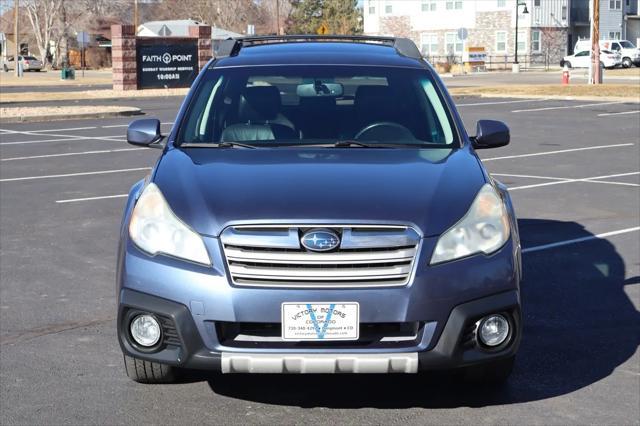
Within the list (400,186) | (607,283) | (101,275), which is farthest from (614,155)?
(400,186)

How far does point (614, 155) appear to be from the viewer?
17.5m

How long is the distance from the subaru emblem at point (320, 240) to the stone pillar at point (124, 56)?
124ft

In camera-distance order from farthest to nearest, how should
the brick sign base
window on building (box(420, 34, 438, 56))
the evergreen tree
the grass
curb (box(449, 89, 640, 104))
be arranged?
1. the evergreen tree
2. window on building (box(420, 34, 438, 56))
3. the brick sign base
4. the grass
5. curb (box(449, 89, 640, 104))

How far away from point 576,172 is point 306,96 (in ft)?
31.2

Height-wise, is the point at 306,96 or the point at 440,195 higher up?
the point at 306,96

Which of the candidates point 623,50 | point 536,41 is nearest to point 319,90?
point 623,50

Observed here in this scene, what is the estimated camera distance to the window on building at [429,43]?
87.3 meters

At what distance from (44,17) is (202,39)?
52.3 metres

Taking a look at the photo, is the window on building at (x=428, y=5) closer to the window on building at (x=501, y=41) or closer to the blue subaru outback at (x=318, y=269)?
the window on building at (x=501, y=41)

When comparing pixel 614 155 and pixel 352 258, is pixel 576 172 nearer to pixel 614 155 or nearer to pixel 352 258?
pixel 614 155

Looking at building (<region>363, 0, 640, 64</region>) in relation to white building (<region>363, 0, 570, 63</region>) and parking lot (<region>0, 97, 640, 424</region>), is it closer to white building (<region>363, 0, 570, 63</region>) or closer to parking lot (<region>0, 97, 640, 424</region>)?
white building (<region>363, 0, 570, 63</region>)

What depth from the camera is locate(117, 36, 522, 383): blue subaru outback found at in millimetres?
4539

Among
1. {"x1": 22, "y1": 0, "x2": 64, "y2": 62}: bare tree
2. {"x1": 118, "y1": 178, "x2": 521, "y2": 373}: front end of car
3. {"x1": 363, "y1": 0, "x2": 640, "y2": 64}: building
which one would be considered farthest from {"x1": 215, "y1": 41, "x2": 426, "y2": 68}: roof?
{"x1": 22, "y1": 0, "x2": 64, "y2": 62}: bare tree

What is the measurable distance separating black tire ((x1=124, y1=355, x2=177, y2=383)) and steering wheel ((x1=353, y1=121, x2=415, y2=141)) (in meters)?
1.69
